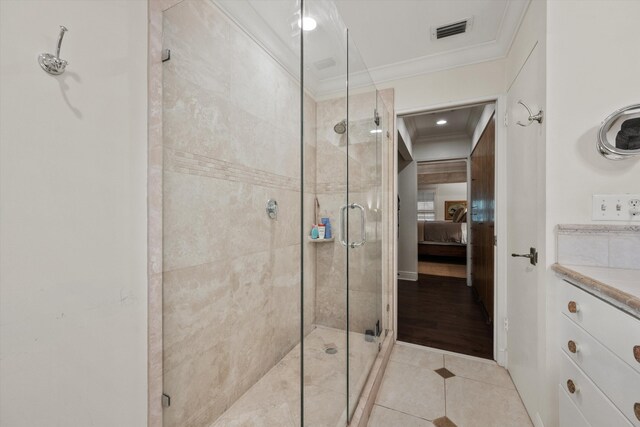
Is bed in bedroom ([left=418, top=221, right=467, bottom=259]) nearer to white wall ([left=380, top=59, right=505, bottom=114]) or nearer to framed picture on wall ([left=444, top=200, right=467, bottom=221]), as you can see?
framed picture on wall ([left=444, top=200, right=467, bottom=221])

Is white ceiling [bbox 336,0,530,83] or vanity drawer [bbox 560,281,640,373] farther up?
white ceiling [bbox 336,0,530,83]

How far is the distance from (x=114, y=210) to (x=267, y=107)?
119 cm

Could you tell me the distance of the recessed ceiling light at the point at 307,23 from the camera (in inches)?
44.0

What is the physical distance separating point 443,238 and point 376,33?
512 cm

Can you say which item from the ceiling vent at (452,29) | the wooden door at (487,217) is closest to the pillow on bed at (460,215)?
the wooden door at (487,217)

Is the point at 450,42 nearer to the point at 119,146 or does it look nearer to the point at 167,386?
the point at 119,146

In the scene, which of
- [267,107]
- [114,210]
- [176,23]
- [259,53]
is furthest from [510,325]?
[176,23]

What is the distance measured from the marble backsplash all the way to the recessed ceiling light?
1.50 metres

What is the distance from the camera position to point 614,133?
118 centimetres

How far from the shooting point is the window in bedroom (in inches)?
272

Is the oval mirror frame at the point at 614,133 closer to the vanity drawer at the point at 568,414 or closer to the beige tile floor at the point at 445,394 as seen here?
the vanity drawer at the point at 568,414

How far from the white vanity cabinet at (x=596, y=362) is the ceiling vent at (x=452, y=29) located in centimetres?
178

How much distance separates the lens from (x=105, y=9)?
3.09ft

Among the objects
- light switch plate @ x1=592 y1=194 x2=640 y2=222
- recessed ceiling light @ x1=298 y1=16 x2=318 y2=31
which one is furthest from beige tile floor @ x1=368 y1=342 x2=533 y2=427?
recessed ceiling light @ x1=298 y1=16 x2=318 y2=31
